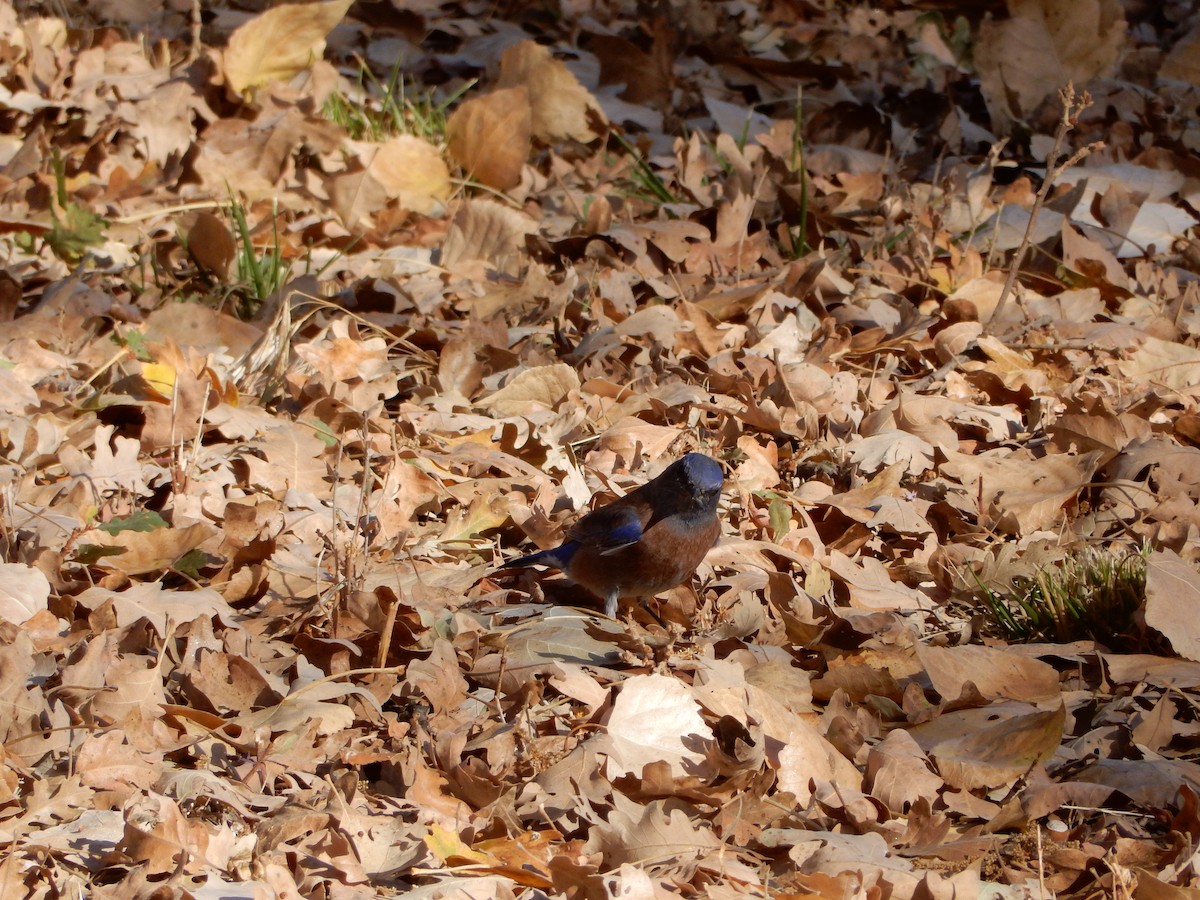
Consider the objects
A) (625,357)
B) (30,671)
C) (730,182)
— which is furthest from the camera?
(730,182)

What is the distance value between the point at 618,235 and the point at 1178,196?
7.88 feet

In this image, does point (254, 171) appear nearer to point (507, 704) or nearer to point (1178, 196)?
point (507, 704)

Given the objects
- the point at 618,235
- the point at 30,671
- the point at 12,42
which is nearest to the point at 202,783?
the point at 30,671

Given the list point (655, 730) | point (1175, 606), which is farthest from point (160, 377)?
point (1175, 606)

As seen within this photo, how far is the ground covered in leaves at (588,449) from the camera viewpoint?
2410 millimetres

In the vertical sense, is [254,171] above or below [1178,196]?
below

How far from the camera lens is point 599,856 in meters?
2.31

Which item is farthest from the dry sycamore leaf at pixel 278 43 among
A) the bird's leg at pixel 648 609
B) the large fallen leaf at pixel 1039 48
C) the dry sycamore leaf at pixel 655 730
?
the dry sycamore leaf at pixel 655 730

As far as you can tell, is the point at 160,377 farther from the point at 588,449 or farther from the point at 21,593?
the point at 588,449

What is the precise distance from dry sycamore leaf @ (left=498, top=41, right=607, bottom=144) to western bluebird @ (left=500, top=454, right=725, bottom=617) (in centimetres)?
293

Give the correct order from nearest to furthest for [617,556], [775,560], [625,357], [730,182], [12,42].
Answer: [617,556] → [775,560] → [625,357] → [730,182] → [12,42]

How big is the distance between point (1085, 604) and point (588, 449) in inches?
60.5

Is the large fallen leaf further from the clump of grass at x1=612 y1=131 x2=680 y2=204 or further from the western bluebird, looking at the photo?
the western bluebird

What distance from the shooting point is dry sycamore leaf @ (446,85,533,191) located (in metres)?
5.29
